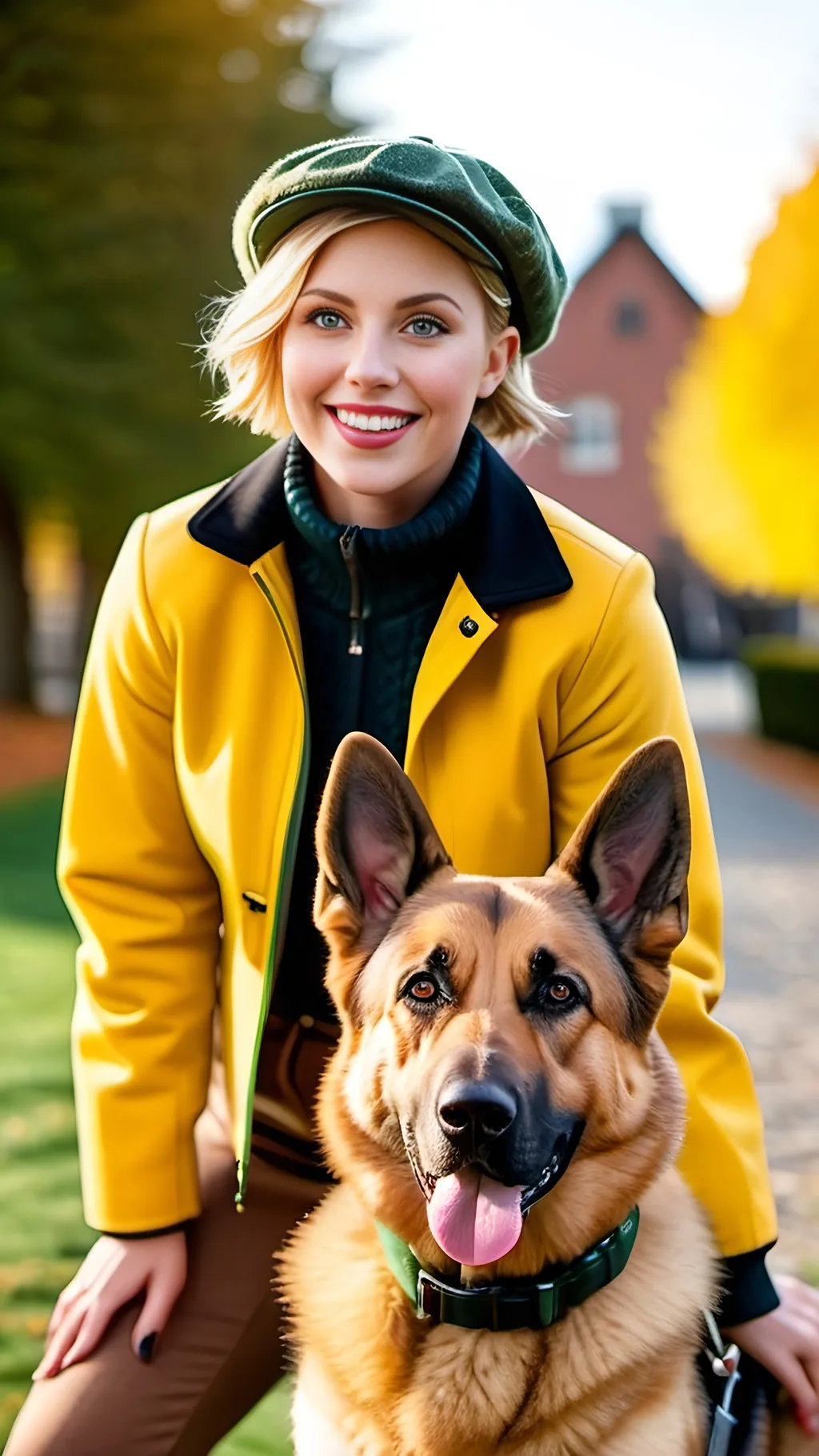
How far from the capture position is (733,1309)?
2.07 metres

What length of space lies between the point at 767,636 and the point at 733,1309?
103 ft

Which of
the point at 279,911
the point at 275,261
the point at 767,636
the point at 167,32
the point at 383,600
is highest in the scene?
the point at 167,32

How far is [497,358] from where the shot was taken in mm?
2145

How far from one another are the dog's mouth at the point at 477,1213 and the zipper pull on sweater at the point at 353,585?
0.83 metres

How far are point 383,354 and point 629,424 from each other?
111 feet

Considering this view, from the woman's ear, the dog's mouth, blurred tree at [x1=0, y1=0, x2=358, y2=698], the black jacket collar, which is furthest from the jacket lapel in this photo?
blurred tree at [x1=0, y1=0, x2=358, y2=698]

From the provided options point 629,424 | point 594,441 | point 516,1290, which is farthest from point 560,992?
point 629,424

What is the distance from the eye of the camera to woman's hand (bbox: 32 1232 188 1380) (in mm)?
2260

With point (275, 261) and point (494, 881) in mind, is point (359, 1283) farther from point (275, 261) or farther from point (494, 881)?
point (275, 261)

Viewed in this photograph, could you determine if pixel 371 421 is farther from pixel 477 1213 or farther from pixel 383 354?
pixel 477 1213

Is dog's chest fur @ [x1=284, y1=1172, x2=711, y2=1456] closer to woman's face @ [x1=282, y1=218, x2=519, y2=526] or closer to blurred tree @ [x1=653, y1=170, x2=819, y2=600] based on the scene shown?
woman's face @ [x1=282, y1=218, x2=519, y2=526]

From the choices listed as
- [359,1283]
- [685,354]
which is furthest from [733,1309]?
[685,354]

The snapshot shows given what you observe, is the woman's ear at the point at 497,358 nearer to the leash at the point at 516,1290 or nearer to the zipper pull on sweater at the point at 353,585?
the zipper pull on sweater at the point at 353,585

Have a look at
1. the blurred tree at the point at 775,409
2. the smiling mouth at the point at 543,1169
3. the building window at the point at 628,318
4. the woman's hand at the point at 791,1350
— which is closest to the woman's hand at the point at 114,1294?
the smiling mouth at the point at 543,1169
